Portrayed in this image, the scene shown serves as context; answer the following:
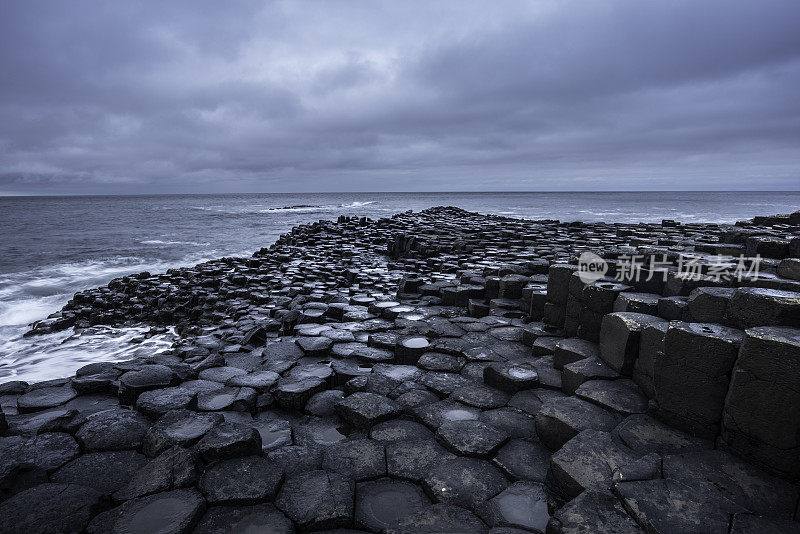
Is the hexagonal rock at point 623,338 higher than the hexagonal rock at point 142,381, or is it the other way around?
the hexagonal rock at point 623,338

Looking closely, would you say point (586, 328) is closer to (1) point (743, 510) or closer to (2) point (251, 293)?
(1) point (743, 510)

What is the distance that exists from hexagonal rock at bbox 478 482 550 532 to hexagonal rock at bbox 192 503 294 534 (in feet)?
3.67

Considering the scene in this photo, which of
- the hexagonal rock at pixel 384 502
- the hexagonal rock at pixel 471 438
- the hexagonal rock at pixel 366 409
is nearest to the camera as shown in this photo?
the hexagonal rock at pixel 384 502

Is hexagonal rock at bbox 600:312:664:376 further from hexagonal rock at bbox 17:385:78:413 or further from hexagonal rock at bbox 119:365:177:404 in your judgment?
hexagonal rock at bbox 17:385:78:413

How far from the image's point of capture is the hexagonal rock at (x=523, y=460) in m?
2.55

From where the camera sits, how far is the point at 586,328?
415 centimetres

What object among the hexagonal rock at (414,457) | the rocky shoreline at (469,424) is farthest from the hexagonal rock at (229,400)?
the hexagonal rock at (414,457)

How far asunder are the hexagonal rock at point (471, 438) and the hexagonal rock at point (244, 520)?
120 centimetres

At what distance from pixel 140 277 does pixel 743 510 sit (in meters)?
14.0

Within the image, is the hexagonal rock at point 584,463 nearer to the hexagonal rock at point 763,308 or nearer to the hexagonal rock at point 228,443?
the hexagonal rock at point 763,308

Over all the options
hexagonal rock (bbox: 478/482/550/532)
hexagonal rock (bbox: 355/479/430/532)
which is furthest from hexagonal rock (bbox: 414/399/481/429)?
hexagonal rock (bbox: 478/482/550/532)

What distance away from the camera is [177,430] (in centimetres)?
287

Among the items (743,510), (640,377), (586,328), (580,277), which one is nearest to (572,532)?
(743,510)

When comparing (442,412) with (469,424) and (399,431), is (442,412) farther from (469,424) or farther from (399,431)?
(399,431)
